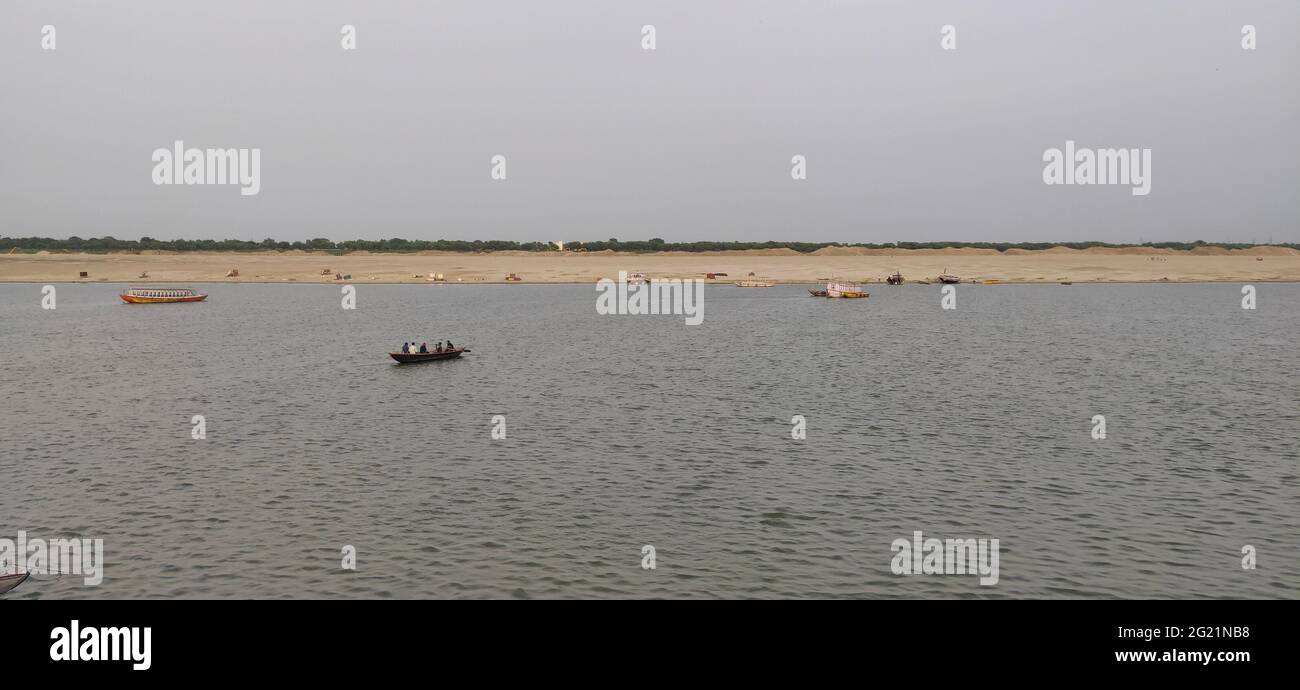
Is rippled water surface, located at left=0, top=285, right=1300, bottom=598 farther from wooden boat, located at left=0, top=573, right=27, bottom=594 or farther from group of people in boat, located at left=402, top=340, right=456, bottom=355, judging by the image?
group of people in boat, located at left=402, top=340, right=456, bottom=355

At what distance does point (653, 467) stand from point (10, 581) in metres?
20.0

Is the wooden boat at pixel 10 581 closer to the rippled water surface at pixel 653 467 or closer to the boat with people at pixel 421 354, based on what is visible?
the rippled water surface at pixel 653 467

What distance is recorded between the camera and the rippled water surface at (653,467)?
905 inches

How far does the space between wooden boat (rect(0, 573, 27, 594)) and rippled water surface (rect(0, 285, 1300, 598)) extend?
94 centimetres

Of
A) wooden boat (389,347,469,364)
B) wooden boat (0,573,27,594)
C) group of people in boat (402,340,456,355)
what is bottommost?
wooden boat (0,573,27,594)

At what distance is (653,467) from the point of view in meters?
33.9

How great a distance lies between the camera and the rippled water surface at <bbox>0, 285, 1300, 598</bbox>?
75.4 ft
